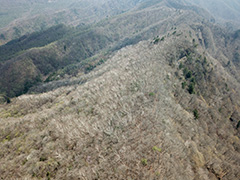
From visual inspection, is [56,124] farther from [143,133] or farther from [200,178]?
[200,178]

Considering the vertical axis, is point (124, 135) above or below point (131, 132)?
below

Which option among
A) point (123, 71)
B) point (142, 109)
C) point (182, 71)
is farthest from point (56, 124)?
point (182, 71)

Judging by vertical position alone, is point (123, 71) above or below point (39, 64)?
above

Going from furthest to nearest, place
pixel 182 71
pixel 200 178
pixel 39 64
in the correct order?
pixel 39 64 → pixel 182 71 → pixel 200 178

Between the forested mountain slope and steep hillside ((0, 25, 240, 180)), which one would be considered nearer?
steep hillside ((0, 25, 240, 180))

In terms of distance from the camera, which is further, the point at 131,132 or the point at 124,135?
the point at 131,132

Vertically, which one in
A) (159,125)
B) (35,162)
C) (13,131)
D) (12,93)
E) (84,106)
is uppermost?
(159,125)

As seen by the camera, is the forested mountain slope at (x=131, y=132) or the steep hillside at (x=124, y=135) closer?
the steep hillside at (x=124, y=135)

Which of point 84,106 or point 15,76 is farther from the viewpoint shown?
point 15,76
